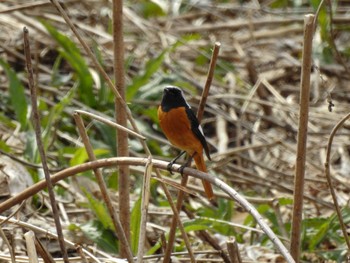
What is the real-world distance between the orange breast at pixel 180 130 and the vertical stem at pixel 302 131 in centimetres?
100

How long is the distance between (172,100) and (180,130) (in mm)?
234

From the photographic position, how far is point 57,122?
565 centimetres

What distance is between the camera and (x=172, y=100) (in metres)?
4.16

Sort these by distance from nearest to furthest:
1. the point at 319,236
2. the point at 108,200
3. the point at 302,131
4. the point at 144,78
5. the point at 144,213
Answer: the point at 144,213 → the point at 302,131 → the point at 108,200 → the point at 319,236 → the point at 144,78

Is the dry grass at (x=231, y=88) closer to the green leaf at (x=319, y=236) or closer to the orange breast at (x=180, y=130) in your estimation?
the green leaf at (x=319, y=236)

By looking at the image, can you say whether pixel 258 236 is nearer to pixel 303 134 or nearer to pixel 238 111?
pixel 303 134

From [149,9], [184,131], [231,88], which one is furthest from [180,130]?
[149,9]

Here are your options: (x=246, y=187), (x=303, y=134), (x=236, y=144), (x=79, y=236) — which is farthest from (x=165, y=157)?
(x=303, y=134)

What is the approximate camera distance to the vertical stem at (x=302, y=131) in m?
2.88

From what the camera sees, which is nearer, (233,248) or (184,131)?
(233,248)

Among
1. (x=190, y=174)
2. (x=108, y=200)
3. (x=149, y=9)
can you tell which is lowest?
(x=108, y=200)

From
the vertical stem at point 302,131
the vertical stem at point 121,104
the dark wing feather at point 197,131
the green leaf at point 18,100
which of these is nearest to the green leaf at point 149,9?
the green leaf at point 18,100

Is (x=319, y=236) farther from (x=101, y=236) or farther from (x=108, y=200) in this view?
(x=108, y=200)

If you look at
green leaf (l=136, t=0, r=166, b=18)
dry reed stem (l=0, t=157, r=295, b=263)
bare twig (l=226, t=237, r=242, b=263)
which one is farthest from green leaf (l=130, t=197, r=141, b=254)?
green leaf (l=136, t=0, r=166, b=18)
